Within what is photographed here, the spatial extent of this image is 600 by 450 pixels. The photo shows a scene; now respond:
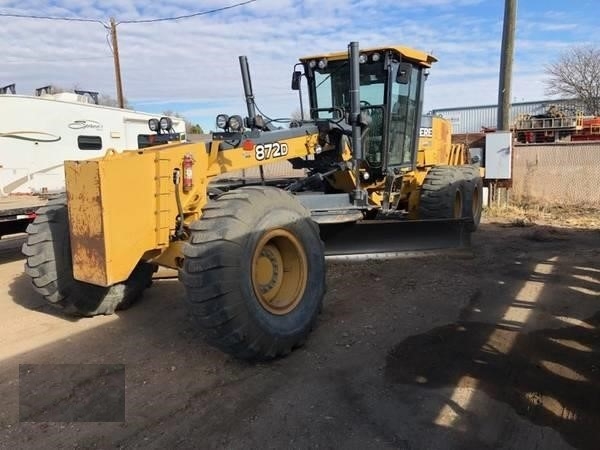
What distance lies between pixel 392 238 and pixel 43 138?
7095mm

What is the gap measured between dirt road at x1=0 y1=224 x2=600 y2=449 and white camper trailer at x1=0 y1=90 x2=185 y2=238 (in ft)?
12.8

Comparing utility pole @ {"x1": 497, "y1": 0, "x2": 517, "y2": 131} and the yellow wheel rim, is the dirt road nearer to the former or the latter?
the yellow wheel rim

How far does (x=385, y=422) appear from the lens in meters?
3.64

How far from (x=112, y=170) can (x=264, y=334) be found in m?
1.67

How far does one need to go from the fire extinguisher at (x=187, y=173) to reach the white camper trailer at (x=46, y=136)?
5.88 metres

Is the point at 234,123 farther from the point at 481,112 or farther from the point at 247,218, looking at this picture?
the point at 481,112

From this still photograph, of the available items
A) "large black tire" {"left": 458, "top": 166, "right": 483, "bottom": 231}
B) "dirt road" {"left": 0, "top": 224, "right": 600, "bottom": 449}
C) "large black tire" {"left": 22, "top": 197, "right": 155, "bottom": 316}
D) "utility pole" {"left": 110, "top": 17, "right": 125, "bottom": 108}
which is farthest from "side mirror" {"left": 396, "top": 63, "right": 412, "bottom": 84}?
"utility pole" {"left": 110, "top": 17, "right": 125, "bottom": 108}

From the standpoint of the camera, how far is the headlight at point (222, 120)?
5305mm

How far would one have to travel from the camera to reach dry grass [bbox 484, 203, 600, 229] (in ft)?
37.3

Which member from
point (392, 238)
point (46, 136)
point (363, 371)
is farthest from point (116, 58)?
point (363, 371)

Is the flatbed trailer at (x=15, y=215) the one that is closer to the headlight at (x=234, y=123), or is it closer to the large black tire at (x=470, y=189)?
the headlight at (x=234, y=123)

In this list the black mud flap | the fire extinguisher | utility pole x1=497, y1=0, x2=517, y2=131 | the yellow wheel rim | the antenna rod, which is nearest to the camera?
the fire extinguisher

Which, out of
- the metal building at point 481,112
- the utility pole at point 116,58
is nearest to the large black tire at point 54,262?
the utility pole at point 116,58

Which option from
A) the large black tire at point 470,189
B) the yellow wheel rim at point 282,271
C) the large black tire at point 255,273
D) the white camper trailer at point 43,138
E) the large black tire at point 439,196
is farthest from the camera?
the white camper trailer at point 43,138
